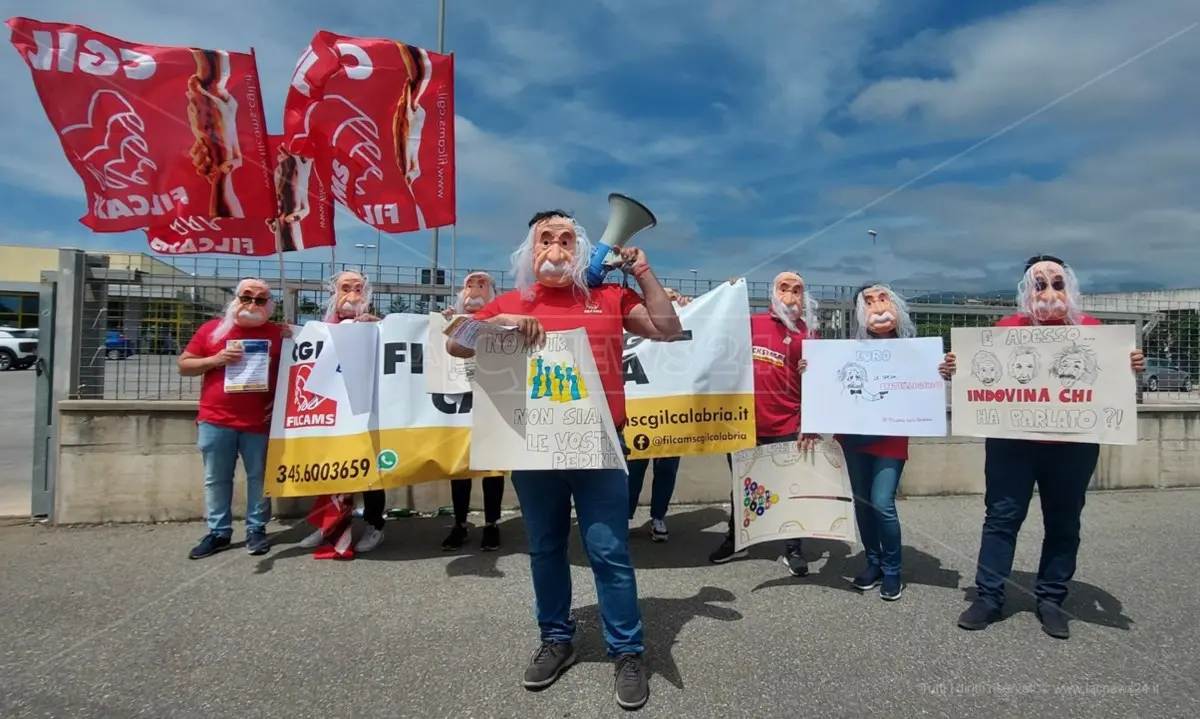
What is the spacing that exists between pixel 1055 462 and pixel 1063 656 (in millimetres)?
955

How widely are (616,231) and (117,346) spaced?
15.7 feet

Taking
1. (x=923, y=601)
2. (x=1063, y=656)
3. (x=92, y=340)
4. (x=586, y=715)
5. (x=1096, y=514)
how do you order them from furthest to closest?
1. (x=1096, y=514)
2. (x=92, y=340)
3. (x=923, y=601)
4. (x=1063, y=656)
5. (x=586, y=715)

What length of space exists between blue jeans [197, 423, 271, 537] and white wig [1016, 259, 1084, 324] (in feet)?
16.3

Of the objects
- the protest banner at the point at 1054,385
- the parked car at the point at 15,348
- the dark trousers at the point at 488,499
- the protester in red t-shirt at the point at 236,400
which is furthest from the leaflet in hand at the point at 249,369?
the parked car at the point at 15,348

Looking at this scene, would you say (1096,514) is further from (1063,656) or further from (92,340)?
(92,340)

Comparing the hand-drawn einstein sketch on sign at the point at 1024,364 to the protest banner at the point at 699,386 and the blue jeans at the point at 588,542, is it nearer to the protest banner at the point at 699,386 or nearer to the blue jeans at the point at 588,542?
the protest banner at the point at 699,386

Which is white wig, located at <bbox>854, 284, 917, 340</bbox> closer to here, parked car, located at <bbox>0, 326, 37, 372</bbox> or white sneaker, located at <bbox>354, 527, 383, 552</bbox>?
white sneaker, located at <bbox>354, 527, 383, 552</bbox>

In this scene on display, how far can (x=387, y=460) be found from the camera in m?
4.46

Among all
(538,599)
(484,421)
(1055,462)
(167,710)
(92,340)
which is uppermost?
(92,340)

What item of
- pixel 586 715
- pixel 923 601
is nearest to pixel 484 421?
pixel 586 715

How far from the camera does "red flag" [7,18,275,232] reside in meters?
4.95

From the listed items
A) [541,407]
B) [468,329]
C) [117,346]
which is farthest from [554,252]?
[117,346]

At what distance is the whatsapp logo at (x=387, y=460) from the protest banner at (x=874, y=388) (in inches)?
108

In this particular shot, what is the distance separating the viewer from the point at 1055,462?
3.44 metres
